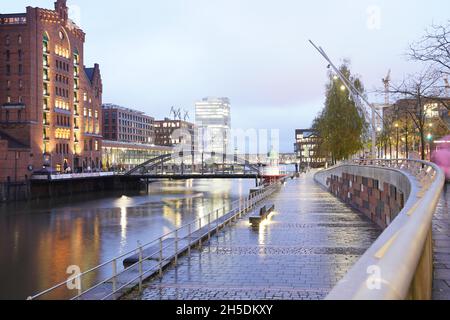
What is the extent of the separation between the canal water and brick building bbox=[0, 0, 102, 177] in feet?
71.6

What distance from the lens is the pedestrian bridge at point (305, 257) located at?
3.25 metres

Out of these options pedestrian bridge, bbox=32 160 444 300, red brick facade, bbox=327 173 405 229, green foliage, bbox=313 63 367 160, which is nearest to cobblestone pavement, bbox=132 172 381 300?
pedestrian bridge, bbox=32 160 444 300

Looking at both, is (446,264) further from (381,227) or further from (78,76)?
(78,76)

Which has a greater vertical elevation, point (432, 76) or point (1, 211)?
point (432, 76)

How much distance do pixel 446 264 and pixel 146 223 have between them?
44.8m

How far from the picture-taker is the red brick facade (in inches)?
1009

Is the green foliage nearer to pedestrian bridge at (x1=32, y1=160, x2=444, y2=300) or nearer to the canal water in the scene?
the canal water

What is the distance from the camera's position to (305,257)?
1934 cm

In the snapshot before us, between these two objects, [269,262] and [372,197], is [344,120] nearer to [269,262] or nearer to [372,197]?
[372,197]

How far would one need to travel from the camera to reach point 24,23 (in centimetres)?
9519

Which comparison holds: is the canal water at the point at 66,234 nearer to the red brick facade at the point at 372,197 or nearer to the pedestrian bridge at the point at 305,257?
the pedestrian bridge at the point at 305,257

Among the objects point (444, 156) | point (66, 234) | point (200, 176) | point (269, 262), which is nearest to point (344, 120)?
point (444, 156)

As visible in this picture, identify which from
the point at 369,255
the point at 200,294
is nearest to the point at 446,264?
the point at 369,255

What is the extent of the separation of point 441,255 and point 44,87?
9909cm
